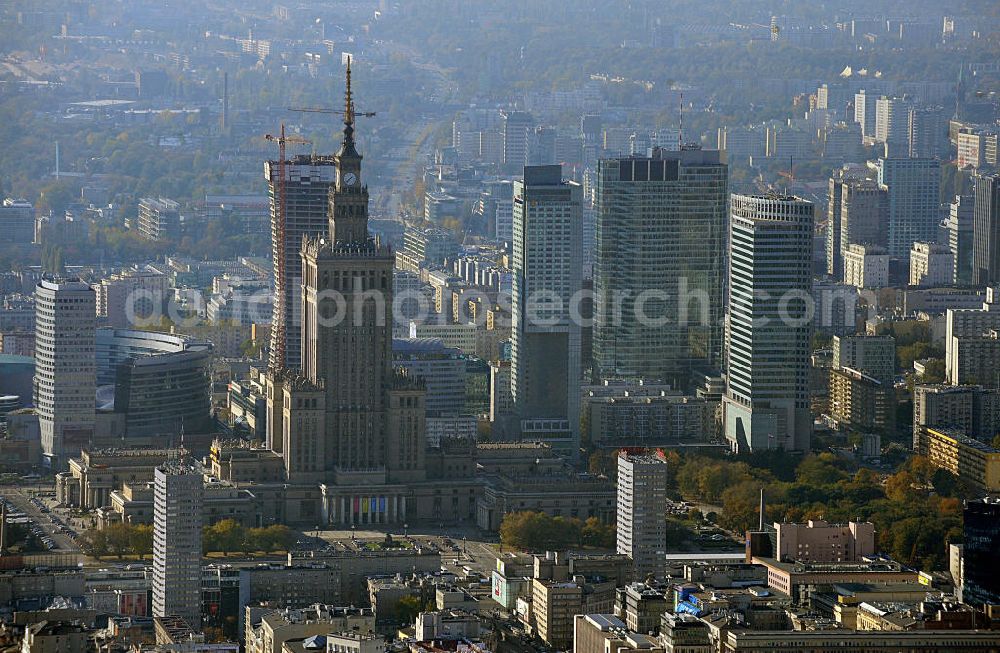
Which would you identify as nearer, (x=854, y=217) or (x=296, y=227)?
(x=296, y=227)

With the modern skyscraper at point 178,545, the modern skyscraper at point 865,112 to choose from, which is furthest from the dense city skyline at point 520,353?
the modern skyscraper at point 865,112

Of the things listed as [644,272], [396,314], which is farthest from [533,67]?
[644,272]

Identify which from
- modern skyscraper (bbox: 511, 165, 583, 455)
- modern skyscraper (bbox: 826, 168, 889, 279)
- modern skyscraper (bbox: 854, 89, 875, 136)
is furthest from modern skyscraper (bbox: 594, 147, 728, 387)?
modern skyscraper (bbox: 854, 89, 875, 136)

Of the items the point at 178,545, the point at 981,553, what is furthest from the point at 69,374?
the point at 981,553

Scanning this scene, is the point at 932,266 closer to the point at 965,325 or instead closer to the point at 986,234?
the point at 986,234

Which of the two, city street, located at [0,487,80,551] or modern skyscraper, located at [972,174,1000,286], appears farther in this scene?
modern skyscraper, located at [972,174,1000,286]

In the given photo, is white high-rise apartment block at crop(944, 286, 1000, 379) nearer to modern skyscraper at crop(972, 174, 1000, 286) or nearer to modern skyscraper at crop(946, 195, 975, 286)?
modern skyscraper at crop(972, 174, 1000, 286)
